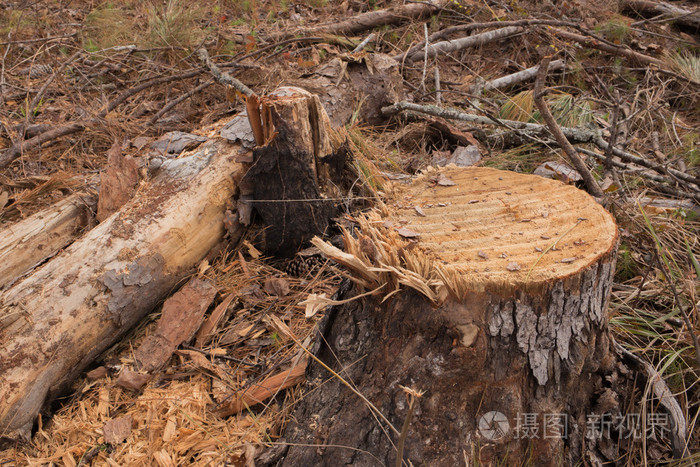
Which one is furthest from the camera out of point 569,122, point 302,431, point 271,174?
point 569,122

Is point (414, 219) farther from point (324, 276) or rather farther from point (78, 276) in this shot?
point (78, 276)

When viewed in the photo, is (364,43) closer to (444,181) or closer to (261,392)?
(444,181)

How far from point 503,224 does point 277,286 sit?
1.26 meters

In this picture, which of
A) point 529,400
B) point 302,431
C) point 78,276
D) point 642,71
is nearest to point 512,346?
point 529,400

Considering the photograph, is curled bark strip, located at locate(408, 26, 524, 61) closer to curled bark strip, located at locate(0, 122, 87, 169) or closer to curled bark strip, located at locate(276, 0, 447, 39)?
curled bark strip, located at locate(276, 0, 447, 39)

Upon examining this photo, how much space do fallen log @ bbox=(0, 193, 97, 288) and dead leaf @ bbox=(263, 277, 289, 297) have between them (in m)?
1.05

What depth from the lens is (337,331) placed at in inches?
67.8

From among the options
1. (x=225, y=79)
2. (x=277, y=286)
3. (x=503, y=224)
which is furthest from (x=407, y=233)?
(x=225, y=79)

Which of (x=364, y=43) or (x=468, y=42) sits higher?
(x=364, y=43)

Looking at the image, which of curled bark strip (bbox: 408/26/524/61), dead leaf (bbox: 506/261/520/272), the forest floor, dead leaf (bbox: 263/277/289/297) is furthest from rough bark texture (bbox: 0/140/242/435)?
curled bark strip (bbox: 408/26/524/61)

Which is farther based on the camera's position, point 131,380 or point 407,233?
point 131,380

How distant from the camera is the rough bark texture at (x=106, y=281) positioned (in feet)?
6.35

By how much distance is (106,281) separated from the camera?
211 cm

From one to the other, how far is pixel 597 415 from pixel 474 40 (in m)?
4.04
